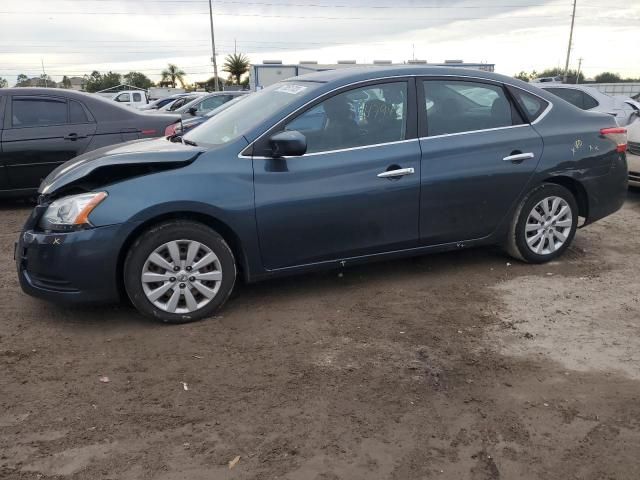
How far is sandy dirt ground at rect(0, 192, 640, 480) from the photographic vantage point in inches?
102

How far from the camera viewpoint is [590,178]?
16.9 ft

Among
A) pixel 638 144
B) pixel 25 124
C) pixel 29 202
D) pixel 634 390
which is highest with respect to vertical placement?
pixel 25 124

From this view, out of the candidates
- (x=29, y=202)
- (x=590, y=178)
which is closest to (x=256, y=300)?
(x=590, y=178)

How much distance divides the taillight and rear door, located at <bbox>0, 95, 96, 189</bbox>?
20.0 ft

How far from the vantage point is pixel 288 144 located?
3.97m

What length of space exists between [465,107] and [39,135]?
5501 mm

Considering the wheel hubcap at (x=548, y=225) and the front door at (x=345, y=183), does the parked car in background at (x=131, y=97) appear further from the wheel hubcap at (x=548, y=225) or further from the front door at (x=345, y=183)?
the wheel hubcap at (x=548, y=225)

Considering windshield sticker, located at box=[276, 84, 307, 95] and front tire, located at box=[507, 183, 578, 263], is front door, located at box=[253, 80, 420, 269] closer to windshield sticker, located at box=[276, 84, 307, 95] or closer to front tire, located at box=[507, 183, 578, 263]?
windshield sticker, located at box=[276, 84, 307, 95]

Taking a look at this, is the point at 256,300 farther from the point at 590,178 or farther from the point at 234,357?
the point at 590,178

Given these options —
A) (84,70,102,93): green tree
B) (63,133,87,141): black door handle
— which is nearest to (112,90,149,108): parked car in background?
(63,133,87,141): black door handle

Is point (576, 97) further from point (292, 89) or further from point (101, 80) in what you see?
point (101, 80)

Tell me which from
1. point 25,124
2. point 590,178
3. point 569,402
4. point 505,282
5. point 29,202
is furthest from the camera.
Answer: point 29,202

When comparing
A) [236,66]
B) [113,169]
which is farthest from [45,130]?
[236,66]

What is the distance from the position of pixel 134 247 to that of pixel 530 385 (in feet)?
8.41
